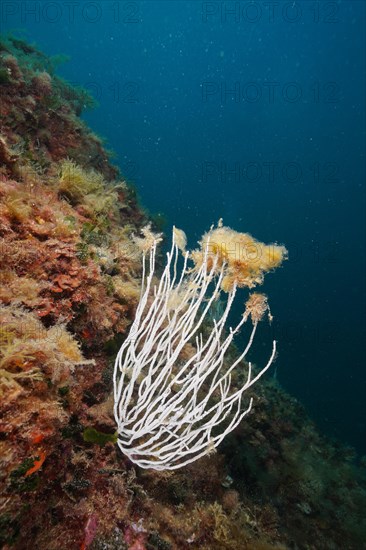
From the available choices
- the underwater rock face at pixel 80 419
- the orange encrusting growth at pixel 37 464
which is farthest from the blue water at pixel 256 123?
the orange encrusting growth at pixel 37 464

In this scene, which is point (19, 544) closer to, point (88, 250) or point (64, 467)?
point (64, 467)

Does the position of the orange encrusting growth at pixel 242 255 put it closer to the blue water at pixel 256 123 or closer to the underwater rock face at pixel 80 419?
the underwater rock face at pixel 80 419

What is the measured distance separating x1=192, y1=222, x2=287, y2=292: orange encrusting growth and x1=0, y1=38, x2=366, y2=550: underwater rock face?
1.35m

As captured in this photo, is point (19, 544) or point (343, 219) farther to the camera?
point (343, 219)

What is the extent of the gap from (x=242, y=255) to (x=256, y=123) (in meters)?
125

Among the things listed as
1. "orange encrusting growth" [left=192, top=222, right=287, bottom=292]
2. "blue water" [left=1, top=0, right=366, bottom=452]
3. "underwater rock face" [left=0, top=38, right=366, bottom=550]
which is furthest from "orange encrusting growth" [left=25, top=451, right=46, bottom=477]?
"blue water" [left=1, top=0, right=366, bottom=452]

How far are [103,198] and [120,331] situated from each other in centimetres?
198

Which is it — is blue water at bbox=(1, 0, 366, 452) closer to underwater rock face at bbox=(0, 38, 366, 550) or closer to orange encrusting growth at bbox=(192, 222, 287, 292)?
underwater rock face at bbox=(0, 38, 366, 550)

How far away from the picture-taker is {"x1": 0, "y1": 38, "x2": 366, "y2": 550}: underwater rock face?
2.08 m

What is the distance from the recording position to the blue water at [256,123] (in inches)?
3004

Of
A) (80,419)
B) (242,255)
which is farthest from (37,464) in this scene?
(242,255)

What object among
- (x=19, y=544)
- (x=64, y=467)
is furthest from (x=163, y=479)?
(x=19, y=544)

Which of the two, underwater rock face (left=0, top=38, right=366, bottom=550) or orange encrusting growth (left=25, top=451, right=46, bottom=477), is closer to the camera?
orange encrusting growth (left=25, top=451, right=46, bottom=477)

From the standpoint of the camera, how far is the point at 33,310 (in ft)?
8.63
